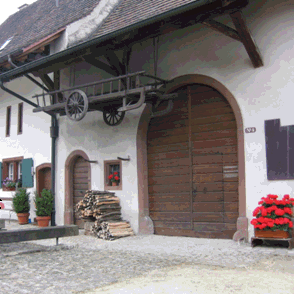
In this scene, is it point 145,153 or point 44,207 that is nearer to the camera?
point 145,153

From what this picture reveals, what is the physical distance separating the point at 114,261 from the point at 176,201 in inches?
127

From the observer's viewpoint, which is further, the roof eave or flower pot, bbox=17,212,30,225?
flower pot, bbox=17,212,30,225

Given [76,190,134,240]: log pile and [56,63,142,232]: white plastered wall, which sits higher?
[56,63,142,232]: white plastered wall

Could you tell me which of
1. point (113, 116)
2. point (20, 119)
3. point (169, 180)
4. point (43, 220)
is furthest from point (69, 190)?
point (20, 119)

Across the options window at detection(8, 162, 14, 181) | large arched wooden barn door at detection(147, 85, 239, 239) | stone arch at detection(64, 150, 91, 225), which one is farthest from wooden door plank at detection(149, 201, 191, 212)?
window at detection(8, 162, 14, 181)

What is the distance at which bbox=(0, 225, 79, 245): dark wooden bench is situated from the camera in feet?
25.5

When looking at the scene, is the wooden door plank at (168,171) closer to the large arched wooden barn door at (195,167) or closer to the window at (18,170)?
the large arched wooden barn door at (195,167)

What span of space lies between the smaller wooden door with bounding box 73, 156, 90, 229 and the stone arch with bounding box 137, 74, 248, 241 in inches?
86.3

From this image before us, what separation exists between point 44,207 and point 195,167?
5414 millimetres

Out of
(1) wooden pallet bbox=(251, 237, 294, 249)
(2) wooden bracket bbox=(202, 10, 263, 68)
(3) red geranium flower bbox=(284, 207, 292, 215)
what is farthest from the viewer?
(2) wooden bracket bbox=(202, 10, 263, 68)

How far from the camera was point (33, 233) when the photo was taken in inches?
318

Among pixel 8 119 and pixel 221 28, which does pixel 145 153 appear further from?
pixel 8 119

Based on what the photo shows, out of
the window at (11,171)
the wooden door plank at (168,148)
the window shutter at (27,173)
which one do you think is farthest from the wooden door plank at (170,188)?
the window at (11,171)

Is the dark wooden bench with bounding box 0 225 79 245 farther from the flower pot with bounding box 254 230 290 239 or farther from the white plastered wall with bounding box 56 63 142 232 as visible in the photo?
the flower pot with bounding box 254 230 290 239
